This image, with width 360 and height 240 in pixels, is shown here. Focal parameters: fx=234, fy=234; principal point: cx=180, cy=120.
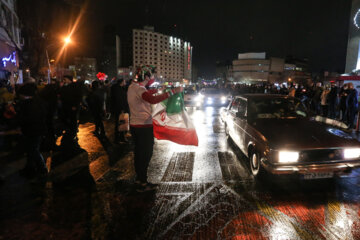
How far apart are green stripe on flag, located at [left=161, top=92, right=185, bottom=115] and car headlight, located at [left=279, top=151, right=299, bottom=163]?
2.02 metres

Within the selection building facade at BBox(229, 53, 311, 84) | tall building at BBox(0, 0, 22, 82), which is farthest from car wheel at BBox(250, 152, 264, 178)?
building facade at BBox(229, 53, 311, 84)

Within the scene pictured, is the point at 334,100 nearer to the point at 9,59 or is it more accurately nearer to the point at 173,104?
the point at 173,104

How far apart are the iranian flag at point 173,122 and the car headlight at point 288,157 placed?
1600 millimetres

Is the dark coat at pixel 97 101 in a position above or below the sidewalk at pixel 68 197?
above

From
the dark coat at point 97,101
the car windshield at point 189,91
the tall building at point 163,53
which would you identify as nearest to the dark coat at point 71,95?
the dark coat at point 97,101

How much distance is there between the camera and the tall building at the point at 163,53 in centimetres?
14350

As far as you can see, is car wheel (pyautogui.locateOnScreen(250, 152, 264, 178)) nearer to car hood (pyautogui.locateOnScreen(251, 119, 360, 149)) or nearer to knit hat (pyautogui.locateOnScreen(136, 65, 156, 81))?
car hood (pyautogui.locateOnScreen(251, 119, 360, 149))

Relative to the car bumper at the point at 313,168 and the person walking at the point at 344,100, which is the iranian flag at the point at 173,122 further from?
the person walking at the point at 344,100

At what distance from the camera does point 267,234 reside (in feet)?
9.96

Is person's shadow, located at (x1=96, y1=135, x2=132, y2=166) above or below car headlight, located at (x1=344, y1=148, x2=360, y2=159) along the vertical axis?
below

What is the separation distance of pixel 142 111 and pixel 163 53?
15558cm

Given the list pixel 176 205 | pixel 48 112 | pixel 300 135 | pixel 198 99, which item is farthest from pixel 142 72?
pixel 198 99

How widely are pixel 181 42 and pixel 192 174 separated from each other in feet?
563

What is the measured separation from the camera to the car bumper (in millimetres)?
4020
